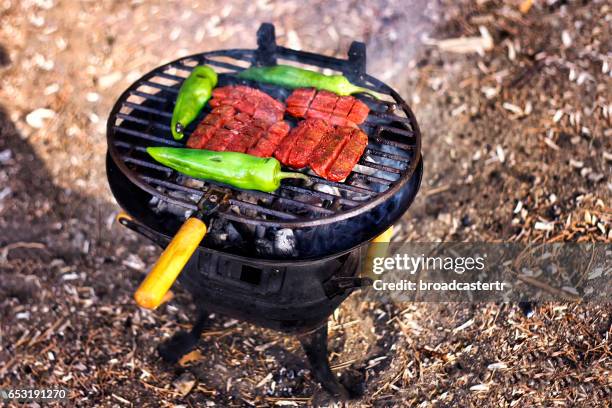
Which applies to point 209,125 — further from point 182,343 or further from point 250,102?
point 182,343

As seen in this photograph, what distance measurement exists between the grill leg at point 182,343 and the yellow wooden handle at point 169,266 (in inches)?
65.6

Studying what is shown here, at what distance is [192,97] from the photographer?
11.3ft

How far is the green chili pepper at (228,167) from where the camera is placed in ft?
9.55

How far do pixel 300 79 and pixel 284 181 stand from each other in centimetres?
85

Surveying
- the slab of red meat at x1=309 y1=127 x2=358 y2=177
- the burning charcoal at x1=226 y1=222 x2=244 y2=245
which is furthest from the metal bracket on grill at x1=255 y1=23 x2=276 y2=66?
the burning charcoal at x1=226 y1=222 x2=244 y2=245

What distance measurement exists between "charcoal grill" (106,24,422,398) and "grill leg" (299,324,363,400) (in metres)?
0.18

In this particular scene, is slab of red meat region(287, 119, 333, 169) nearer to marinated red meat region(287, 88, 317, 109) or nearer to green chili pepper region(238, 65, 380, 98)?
marinated red meat region(287, 88, 317, 109)

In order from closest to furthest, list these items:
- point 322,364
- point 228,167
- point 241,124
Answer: point 228,167
point 241,124
point 322,364

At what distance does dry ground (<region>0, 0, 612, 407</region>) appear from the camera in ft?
13.4

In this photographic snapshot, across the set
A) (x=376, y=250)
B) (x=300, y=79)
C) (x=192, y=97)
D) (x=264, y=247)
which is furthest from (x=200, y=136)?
(x=376, y=250)

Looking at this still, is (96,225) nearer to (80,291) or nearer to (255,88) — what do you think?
(80,291)

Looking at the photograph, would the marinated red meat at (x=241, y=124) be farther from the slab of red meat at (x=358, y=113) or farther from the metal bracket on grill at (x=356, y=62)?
the metal bracket on grill at (x=356, y=62)
